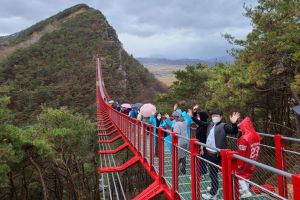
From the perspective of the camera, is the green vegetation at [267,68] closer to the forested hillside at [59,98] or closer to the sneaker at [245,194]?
the sneaker at [245,194]

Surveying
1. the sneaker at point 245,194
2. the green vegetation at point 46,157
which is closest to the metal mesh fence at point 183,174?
the sneaker at point 245,194

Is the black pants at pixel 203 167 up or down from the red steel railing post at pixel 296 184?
down

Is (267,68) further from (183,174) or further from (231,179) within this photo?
(231,179)

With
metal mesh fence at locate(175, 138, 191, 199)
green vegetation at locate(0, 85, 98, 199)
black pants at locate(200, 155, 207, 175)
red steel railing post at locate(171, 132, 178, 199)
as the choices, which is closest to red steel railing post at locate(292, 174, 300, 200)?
black pants at locate(200, 155, 207, 175)

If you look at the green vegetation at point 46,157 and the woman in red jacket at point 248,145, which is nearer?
the woman in red jacket at point 248,145

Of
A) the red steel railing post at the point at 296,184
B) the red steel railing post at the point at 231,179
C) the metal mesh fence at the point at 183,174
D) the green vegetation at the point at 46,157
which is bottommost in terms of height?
the green vegetation at the point at 46,157

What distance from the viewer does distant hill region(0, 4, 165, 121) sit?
54625mm

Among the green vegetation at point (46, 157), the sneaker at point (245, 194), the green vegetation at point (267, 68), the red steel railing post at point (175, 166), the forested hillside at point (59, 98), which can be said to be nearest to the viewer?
the sneaker at point (245, 194)

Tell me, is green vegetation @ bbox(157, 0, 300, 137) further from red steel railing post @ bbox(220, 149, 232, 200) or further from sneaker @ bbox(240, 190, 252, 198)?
red steel railing post @ bbox(220, 149, 232, 200)

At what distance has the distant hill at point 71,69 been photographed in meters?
54.6

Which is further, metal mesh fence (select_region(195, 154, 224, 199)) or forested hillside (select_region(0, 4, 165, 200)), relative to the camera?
forested hillside (select_region(0, 4, 165, 200))

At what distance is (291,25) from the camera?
31.2ft

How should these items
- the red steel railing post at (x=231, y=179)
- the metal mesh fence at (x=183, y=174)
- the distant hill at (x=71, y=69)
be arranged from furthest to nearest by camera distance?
the distant hill at (x=71, y=69), the metal mesh fence at (x=183, y=174), the red steel railing post at (x=231, y=179)

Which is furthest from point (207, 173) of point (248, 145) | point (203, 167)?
point (248, 145)
